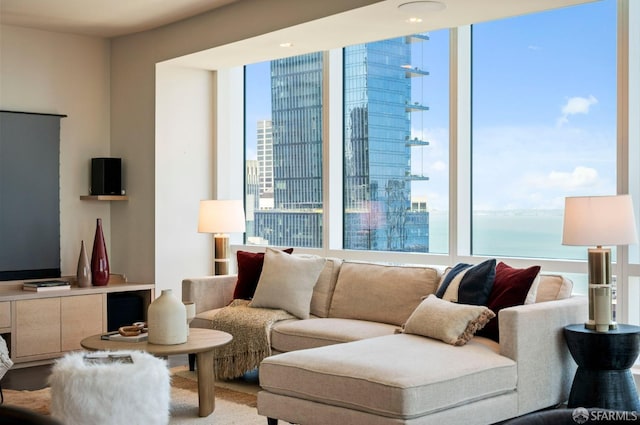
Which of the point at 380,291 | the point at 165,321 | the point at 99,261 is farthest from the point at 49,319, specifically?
the point at 380,291

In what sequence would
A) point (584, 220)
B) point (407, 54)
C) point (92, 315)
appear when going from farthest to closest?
point (92, 315)
point (407, 54)
point (584, 220)

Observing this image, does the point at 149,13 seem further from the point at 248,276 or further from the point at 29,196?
the point at 248,276

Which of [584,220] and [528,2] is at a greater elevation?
[528,2]

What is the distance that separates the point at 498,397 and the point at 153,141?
4033 millimetres

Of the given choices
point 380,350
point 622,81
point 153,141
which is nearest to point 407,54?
point 622,81

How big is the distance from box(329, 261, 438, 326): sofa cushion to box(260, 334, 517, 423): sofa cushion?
0.85 metres

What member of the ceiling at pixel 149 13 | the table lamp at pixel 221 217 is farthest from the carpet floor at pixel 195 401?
the ceiling at pixel 149 13

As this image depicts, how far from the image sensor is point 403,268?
5188 mm

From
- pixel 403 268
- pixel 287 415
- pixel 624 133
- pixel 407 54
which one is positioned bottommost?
pixel 287 415

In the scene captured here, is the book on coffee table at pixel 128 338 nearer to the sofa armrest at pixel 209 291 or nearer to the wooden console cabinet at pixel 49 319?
the sofa armrest at pixel 209 291

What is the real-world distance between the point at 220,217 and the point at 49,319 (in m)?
1.59

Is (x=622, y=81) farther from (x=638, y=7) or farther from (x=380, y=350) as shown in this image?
(x=380, y=350)

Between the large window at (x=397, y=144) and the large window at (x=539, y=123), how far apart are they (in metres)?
0.31

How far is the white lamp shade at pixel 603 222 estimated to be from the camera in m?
4.07
